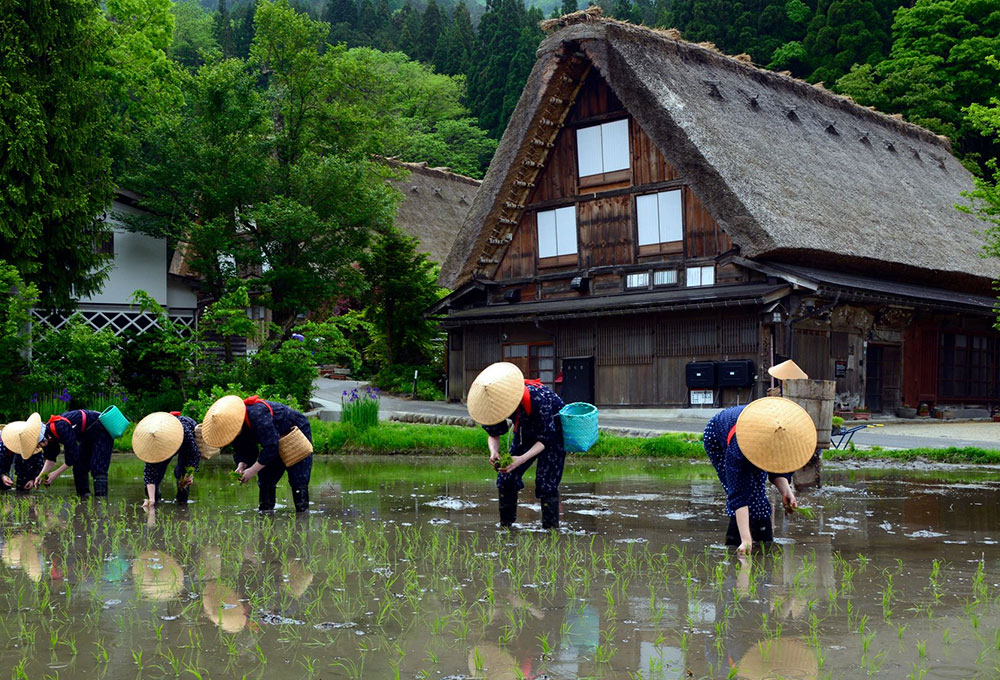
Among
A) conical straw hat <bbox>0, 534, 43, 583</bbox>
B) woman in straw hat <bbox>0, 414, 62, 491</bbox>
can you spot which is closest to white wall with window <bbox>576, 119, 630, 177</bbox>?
woman in straw hat <bbox>0, 414, 62, 491</bbox>

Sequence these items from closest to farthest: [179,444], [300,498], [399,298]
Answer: [300,498] < [179,444] < [399,298]

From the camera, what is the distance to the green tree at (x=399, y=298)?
100 feet

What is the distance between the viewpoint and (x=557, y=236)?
87.9 ft

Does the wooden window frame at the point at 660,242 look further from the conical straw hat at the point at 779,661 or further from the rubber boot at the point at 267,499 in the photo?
the conical straw hat at the point at 779,661

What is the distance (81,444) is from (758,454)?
750 centimetres

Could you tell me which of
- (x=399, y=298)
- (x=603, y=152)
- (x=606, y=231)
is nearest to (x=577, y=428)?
(x=606, y=231)

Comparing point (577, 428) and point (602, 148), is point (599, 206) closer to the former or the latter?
point (602, 148)

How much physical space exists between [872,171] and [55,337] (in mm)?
21293

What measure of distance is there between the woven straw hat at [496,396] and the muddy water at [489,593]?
3.24 ft

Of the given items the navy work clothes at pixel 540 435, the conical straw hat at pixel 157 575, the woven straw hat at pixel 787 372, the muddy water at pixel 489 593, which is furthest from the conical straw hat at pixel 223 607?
the woven straw hat at pixel 787 372

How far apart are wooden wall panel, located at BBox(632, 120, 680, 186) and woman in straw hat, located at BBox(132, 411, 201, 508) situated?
16.3 meters

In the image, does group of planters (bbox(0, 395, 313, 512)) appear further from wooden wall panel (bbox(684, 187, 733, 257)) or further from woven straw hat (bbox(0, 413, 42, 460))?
wooden wall panel (bbox(684, 187, 733, 257))

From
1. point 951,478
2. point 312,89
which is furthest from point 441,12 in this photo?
point 951,478

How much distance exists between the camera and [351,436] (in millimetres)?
17938
